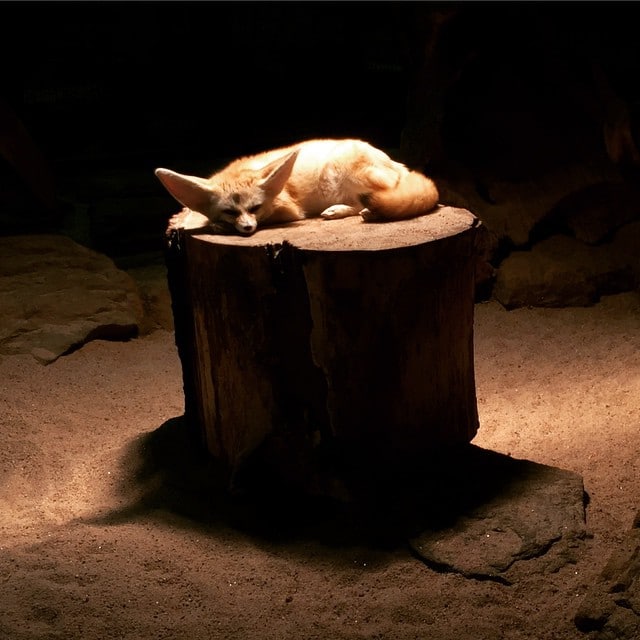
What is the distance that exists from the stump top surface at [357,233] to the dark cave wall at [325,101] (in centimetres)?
237

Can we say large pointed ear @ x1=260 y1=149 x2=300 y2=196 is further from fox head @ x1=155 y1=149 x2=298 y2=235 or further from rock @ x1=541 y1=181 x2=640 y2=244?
rock @ x1=541 y1=181 x2=640 y2=244

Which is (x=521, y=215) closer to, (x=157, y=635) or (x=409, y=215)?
(x=409, y=215)

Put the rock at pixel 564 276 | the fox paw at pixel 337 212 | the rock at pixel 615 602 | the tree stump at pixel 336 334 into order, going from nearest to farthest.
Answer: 1. the rock at pixel 615 602
2. the tree stump at pixel 336 334
3. the fox paw at pixel 337 212
4. the rock at pixel 564 276

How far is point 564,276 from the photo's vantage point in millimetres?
5328

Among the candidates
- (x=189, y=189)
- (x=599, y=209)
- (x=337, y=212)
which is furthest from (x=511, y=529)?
(x=599, y=209)

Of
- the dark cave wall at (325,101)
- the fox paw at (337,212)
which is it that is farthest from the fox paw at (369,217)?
the dark cave wall at (325,101)

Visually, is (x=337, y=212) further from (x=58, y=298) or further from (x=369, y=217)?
(x=58, y=298)

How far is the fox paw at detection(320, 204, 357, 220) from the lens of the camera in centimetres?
339

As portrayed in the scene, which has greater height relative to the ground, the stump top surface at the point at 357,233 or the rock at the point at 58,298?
the stump top surface at the point at 357,233

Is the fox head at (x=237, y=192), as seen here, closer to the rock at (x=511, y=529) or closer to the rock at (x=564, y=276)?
the rock at (x=511, y=529)

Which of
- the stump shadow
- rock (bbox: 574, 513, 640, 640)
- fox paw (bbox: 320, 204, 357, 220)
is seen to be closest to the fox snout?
fox paw (bbox: 320, 204, 357, 220)

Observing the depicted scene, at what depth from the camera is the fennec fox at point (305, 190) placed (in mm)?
3219

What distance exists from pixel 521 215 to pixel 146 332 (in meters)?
2.62

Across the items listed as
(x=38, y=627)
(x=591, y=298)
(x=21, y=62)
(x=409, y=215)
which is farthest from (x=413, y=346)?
(x=21, y=62)
